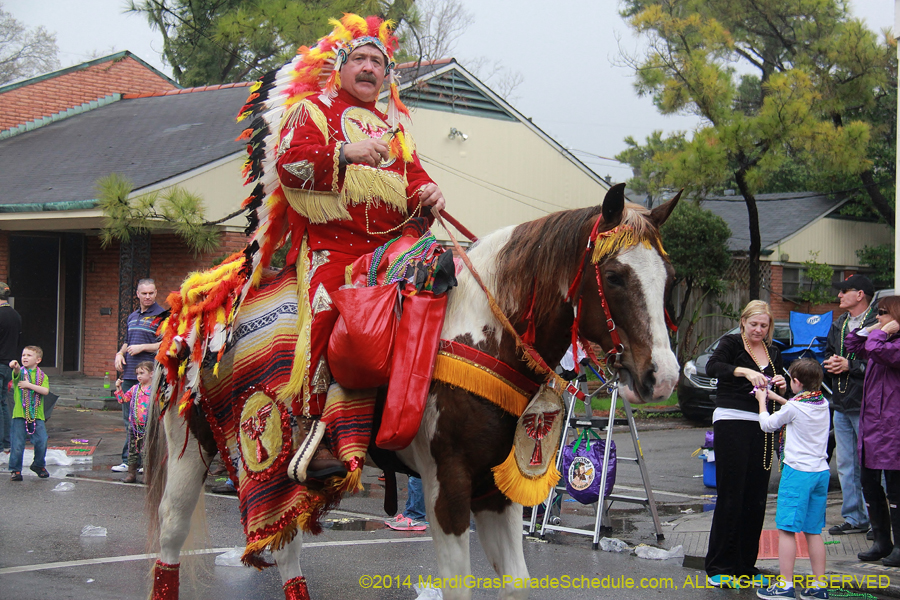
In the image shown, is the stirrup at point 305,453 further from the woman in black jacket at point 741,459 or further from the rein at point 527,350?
the woman in black jacket at point 741,459

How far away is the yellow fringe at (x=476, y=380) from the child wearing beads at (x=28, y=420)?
281 inches

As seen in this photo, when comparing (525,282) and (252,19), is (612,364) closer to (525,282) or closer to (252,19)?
(525,282)

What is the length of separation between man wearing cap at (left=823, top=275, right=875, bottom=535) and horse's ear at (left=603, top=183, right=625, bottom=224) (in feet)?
14.6

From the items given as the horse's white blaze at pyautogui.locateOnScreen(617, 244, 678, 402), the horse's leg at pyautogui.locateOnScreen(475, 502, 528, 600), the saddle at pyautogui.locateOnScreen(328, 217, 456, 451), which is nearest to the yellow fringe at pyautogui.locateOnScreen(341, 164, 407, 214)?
the saddle at pyautogui.locateOnScreen(328, 217, 456, 451)

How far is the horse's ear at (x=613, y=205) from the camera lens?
3.55m

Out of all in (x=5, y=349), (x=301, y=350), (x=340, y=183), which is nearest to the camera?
(x=301, y=350)

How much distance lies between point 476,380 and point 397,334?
40 cm

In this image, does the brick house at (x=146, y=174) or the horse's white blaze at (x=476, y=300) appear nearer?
the horse's white blaze at (x=476, y=300)

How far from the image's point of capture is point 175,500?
4809mm

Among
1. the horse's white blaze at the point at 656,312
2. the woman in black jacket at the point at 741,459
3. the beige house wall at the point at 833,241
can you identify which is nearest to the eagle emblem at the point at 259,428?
the horse's white blaze at the point at 656,312

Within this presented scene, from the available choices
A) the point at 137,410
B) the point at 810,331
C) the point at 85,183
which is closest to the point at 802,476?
the point at 810,331

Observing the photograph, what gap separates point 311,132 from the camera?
4270mm

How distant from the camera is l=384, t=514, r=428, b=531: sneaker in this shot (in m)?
7.43

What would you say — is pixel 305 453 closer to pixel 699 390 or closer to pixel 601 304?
pixel 601 304
